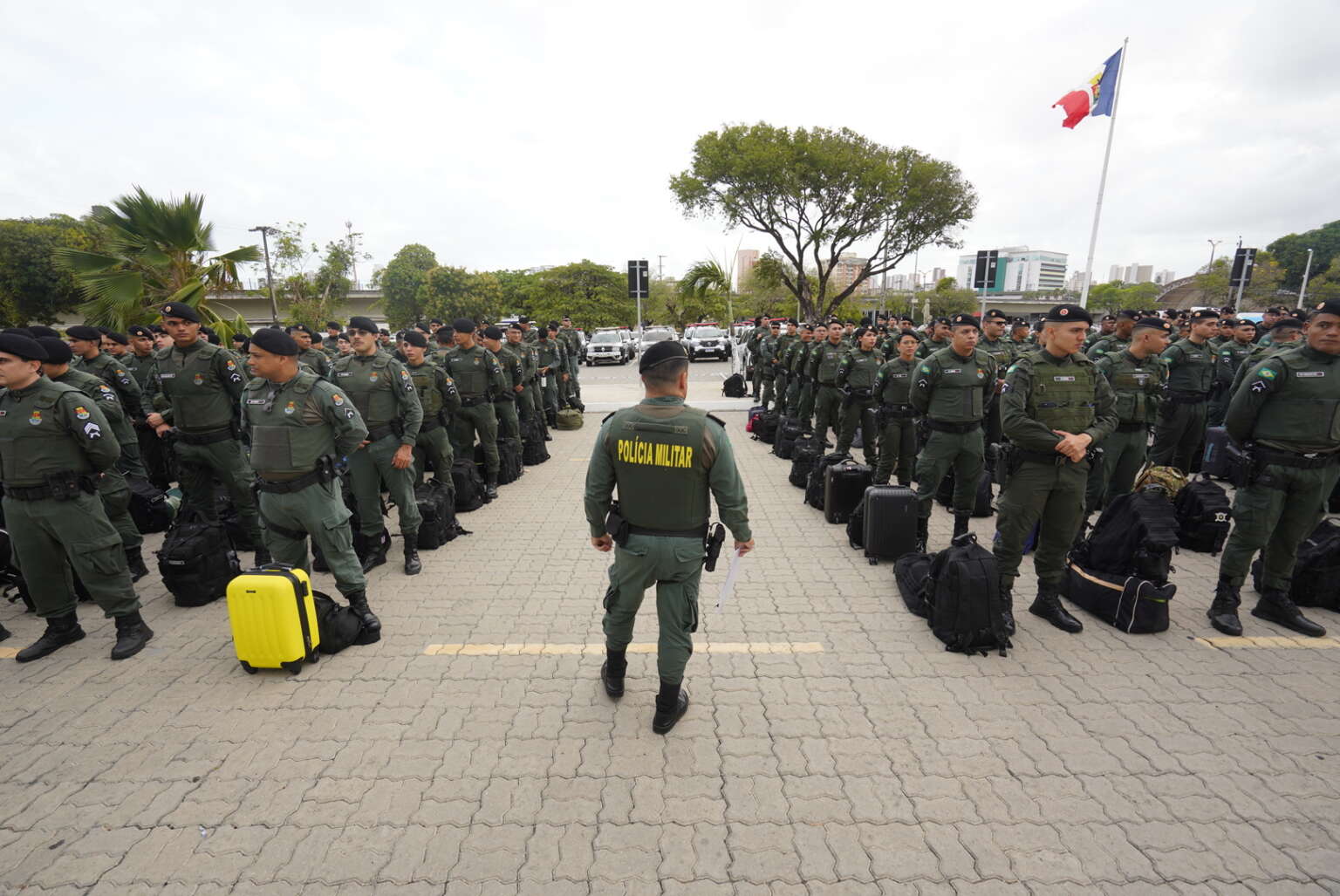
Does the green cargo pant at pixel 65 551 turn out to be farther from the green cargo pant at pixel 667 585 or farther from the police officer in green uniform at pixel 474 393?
the police officer in green uniform at pixel 474 393

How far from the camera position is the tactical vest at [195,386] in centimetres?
512

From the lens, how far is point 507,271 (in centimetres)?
7288

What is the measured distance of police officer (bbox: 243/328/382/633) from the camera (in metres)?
3.88

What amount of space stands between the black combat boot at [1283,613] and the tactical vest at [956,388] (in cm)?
238

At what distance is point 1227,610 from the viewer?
4.31 metres

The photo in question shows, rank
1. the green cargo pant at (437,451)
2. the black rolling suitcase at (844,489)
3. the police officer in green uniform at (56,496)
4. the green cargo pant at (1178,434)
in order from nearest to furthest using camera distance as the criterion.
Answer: the police officer in green uniform at (56,496) < the green cargo pant at (437,451) < the black rolling suitcase at (844,489) < the green cargo pant at (1178,434)

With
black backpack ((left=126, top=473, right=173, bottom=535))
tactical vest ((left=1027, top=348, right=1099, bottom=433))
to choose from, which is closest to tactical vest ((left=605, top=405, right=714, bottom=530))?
tactical vest ((left=1027, top=348, right=1099, bottom=433))

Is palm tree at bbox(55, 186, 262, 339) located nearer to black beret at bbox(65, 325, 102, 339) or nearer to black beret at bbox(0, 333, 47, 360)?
black beret at bbox(65, 325, 102, 339)

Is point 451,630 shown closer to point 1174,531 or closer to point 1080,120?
point 1174,531

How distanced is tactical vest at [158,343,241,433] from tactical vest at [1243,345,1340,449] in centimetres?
806

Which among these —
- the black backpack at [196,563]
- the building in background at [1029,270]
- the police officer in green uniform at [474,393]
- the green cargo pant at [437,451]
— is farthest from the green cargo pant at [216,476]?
the building in background at [1029,270]

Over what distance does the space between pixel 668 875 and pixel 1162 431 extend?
7.95m

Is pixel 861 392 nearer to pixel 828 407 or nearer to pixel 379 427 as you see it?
pixel 828 407

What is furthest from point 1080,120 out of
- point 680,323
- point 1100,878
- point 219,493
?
point 680,323
